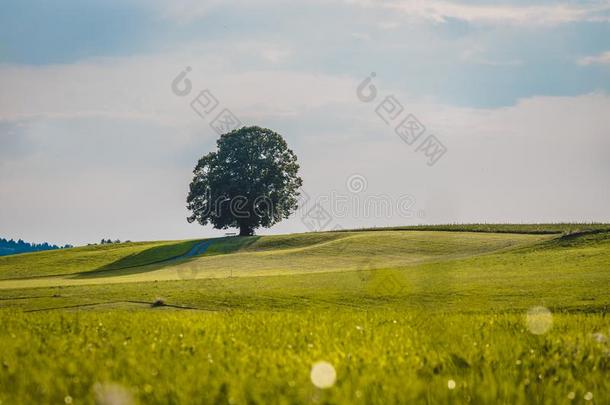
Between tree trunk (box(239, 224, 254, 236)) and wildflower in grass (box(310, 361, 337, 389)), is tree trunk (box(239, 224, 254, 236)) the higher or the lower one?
the higher one

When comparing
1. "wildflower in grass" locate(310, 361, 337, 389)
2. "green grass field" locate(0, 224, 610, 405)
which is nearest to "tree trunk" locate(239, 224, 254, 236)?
"green grass field" locate(0, 224, 610, 405)

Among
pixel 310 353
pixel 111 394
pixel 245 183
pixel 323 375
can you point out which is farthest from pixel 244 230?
pixel 111 394

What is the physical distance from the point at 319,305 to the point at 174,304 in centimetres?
611

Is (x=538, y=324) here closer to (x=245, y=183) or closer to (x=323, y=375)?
(x=323, y=375)

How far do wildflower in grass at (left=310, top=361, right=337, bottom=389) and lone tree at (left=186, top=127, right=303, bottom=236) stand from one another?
86.0m

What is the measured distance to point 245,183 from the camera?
94.4 m

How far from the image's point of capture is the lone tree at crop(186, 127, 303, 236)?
94.7 meters

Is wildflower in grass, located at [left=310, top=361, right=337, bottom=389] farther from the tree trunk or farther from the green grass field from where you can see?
the tree trunk

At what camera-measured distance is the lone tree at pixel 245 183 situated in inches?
3728

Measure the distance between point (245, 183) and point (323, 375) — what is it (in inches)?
3458

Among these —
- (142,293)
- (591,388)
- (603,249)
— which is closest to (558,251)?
(603,249)

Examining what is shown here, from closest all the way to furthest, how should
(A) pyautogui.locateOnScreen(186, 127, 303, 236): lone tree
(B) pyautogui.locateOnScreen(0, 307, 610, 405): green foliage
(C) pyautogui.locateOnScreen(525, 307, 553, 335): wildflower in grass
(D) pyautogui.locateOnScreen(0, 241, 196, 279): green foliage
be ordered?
(B) pyautogui.locateOnScreen(0, 307, 610, 405): green foliage, (C) pyautogui.locateOnScreen(525, 307, 553, 335): wildflower in grass, (D) pyautogui.locateOnScreen(0, 241, 196, 279): green foliage, (A) pyautogui.locateOnScreen(186, 127, 303, 236): lone tree

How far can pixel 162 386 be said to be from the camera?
6535mm

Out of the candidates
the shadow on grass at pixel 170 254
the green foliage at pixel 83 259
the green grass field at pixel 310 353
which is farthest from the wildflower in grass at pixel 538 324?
the green foliage at pixel 83 259
